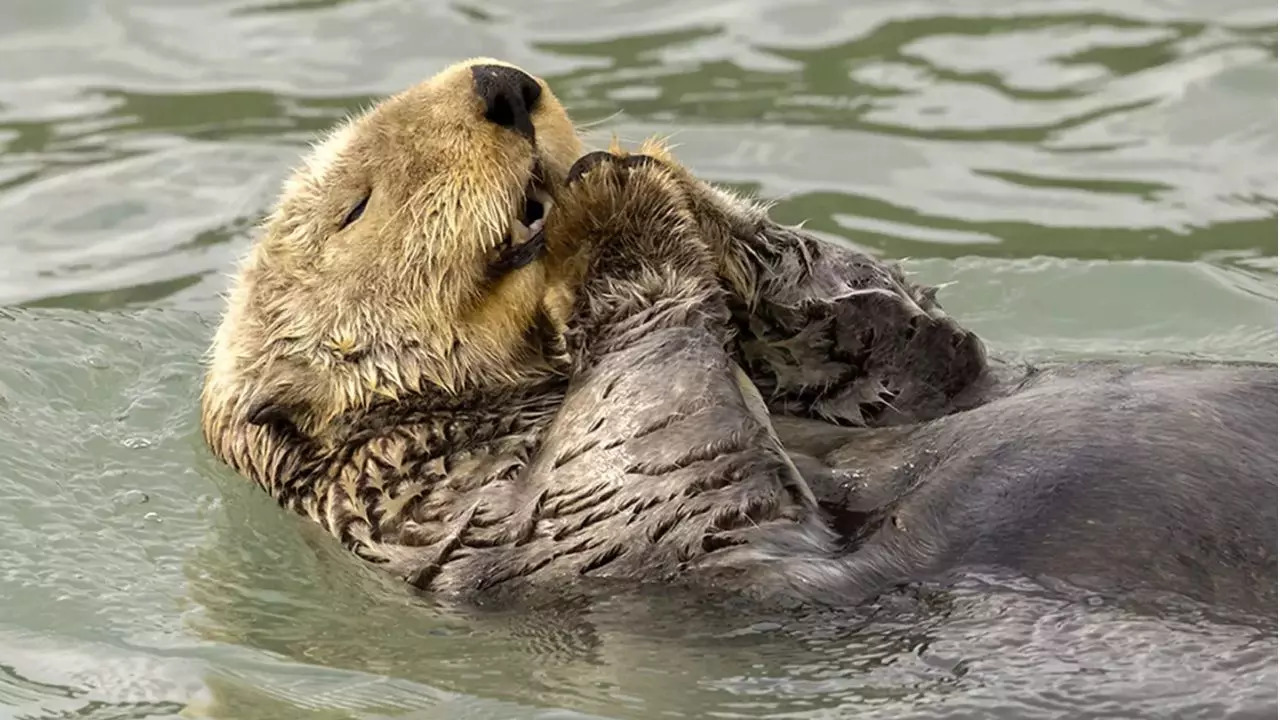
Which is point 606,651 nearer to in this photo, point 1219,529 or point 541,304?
point 541,304

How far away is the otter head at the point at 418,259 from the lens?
425 centimetres

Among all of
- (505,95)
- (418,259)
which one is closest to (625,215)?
(505,95)

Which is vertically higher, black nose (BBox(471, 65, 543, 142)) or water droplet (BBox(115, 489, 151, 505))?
black nose (BBox(471, 65, 543, 142))

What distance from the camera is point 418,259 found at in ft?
14.2

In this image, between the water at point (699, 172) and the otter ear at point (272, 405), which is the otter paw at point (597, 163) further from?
the water at point (699, 172)

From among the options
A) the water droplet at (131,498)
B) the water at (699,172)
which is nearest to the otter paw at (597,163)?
the water at (699,172)

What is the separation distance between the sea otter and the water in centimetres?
13

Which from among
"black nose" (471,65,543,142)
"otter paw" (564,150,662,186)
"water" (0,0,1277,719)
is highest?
"black nose" (471,65,543,142)

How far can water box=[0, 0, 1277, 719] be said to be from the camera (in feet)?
12.0

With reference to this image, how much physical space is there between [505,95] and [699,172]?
3.37 meters

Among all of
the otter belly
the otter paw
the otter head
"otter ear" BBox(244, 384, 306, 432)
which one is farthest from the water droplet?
the otter belly

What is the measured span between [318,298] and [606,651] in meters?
1.20

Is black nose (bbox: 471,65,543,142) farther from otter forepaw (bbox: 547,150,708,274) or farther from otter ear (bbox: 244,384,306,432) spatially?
otter ear (bbox: 244,384,306,432)

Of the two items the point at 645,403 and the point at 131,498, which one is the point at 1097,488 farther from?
the point at 131,498
